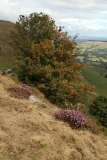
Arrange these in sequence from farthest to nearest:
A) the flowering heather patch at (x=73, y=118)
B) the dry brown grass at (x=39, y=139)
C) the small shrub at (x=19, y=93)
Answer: the small shrub at (x=19, y=93), the flowering heather patch at (x=73, y=118), the dry brown grass at (x=39, y=139)

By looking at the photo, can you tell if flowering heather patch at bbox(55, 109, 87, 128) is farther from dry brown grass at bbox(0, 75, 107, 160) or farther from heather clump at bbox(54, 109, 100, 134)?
dry brown grass at bbox(0, 75, 107, 160)

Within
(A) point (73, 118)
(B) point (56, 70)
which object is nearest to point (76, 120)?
(A) point (73, 118)

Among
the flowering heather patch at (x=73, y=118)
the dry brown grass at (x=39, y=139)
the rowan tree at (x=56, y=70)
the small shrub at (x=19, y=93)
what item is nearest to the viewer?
the dry brown grass at (x=39, y=139)

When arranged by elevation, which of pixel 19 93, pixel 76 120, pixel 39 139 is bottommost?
pixel 76 120

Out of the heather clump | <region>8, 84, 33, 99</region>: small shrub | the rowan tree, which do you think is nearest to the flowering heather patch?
the heather clump

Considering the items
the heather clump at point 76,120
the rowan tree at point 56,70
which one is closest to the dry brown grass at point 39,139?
the heather clump at point 76,120

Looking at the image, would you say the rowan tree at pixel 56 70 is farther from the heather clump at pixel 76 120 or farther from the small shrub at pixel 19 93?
the heather clump at pixel 76 120

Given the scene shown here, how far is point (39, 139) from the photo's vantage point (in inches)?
340

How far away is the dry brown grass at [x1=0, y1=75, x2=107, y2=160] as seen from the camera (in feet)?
25.1

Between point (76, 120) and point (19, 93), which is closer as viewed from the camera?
point (76, 120)

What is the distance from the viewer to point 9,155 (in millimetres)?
7113

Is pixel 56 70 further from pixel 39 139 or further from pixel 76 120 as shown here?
pixel 39 139

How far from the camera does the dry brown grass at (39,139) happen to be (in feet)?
25.1

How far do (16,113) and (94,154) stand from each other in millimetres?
4198
